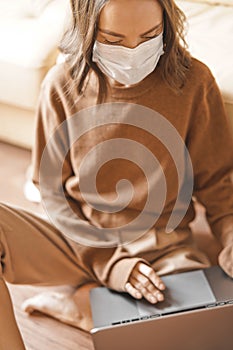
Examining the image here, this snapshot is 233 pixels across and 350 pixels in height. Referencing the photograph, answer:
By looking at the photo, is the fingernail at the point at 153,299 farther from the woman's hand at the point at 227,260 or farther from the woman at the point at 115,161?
the woman's hand at the point at 227,260

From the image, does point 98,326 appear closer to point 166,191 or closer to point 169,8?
point 166,191

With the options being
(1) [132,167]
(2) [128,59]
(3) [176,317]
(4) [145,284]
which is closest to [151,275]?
(4) [145,284]

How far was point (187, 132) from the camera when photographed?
1.41m

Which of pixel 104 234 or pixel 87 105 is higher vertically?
pixel 87 105

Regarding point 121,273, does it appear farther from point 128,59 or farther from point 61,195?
point 128,59

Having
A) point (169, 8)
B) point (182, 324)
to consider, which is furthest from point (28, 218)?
point (169, 8)

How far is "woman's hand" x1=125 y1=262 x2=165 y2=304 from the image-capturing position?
131 centimetres

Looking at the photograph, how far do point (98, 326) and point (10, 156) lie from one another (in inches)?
40.4

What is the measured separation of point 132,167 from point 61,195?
0.62 ft

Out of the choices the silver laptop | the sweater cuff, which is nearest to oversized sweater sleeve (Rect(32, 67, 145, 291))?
the sweater cuff

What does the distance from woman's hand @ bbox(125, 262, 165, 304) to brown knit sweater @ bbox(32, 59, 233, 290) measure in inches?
0.7

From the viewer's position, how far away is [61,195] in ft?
4.93

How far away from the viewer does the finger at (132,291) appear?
1.32 metres

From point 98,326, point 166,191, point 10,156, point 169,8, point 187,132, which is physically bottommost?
point 10,156
